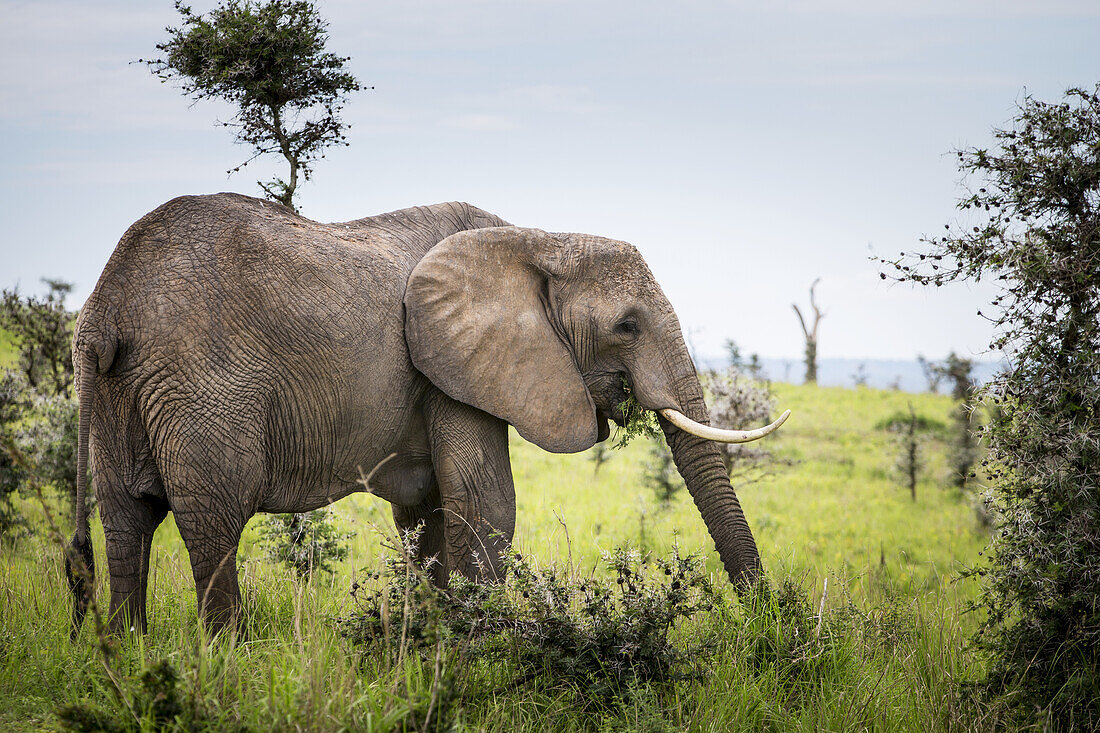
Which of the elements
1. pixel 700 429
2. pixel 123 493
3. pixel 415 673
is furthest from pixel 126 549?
pixel 700 429

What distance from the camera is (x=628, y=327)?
21.3 ft

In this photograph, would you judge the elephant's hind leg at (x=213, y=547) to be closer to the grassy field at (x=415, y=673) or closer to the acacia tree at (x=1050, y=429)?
the grassy field at (x=415, y=673)

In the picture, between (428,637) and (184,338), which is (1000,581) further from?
(184,338)

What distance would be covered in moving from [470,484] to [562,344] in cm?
123

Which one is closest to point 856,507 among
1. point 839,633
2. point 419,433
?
point 839,633

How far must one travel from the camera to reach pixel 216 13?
7.91 m

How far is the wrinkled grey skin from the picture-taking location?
5262 mm

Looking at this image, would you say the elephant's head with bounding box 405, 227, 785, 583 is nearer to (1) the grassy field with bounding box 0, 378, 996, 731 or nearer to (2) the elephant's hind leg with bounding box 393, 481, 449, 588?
(1) the grassy field with bounding box 0, 378, 996, 731

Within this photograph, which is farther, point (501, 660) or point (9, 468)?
point (9, 468)

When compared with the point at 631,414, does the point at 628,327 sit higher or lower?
higher

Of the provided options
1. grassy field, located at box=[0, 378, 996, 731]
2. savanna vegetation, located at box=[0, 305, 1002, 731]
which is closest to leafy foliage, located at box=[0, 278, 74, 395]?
grassy field, located at box=[0, 378, 996, 731]

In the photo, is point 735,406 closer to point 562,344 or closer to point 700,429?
point 700,429

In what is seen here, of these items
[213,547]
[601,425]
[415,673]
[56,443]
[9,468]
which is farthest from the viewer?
[9,468]

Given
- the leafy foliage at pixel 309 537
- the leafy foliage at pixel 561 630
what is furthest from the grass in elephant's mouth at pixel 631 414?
the leafy foliage at pixel 309 537
